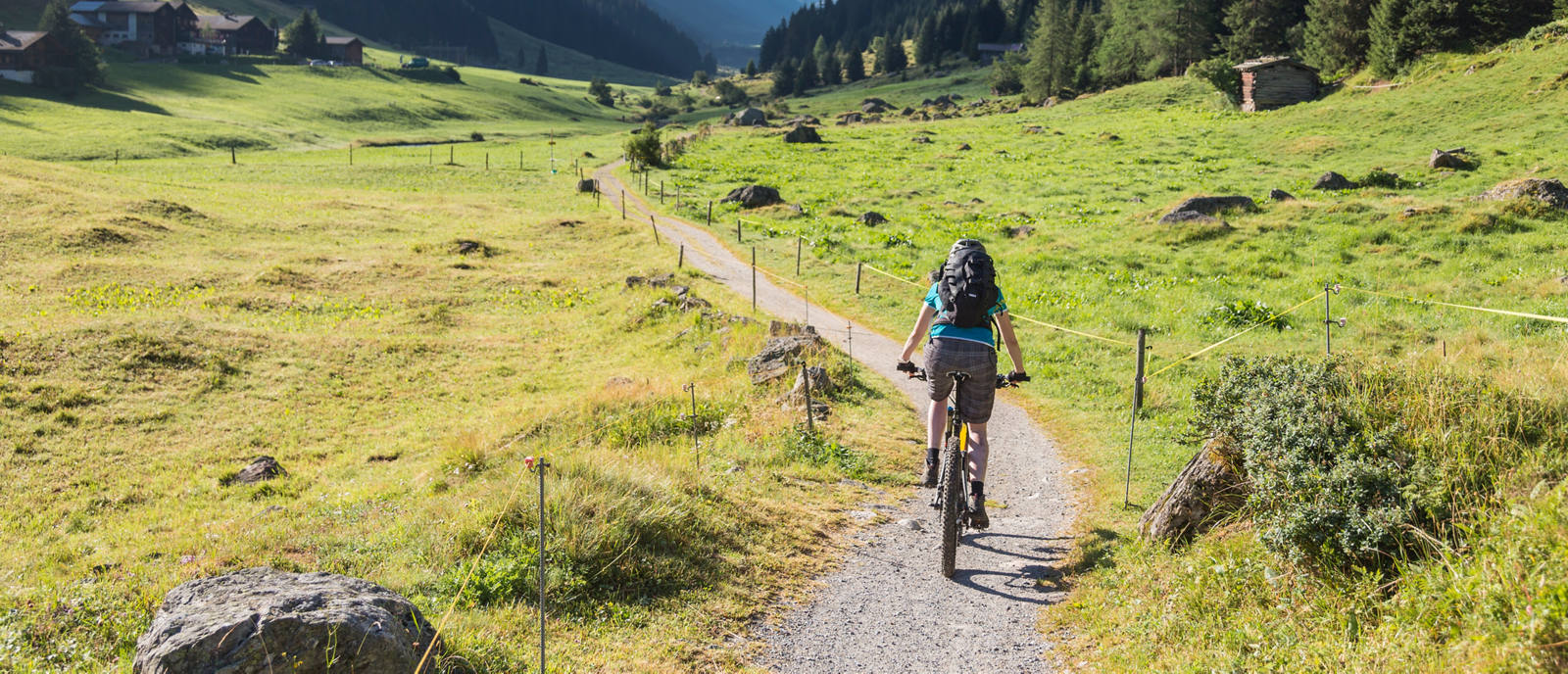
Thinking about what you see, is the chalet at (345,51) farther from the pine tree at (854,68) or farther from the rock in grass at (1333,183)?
the rock in grass at (1333,183)

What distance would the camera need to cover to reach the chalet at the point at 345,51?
161m

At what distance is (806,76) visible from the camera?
170750mm

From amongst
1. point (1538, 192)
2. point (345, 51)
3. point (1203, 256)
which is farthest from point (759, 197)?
point (345, 51)

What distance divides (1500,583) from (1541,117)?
47.3 metres

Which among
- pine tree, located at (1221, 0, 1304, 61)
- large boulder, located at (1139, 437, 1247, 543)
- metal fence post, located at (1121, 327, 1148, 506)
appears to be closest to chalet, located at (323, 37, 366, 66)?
pine tree, located at (1221, 0, 1304, 61)

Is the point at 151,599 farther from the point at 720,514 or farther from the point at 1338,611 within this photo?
the point at 1338,611

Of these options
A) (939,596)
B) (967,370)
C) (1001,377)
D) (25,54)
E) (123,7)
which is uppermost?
(123,7)

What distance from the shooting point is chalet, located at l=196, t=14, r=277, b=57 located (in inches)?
Result: 5773

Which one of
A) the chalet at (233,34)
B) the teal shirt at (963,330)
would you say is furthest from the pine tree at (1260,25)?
the chalet at (233,34)

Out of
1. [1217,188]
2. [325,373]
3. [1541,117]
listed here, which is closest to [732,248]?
[325,373]

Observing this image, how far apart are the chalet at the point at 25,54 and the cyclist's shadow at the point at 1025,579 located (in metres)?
136

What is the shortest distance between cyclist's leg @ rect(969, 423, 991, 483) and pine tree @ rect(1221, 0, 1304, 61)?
300 feet

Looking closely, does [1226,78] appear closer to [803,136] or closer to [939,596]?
[803,136]

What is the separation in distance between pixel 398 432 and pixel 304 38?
174 metres
